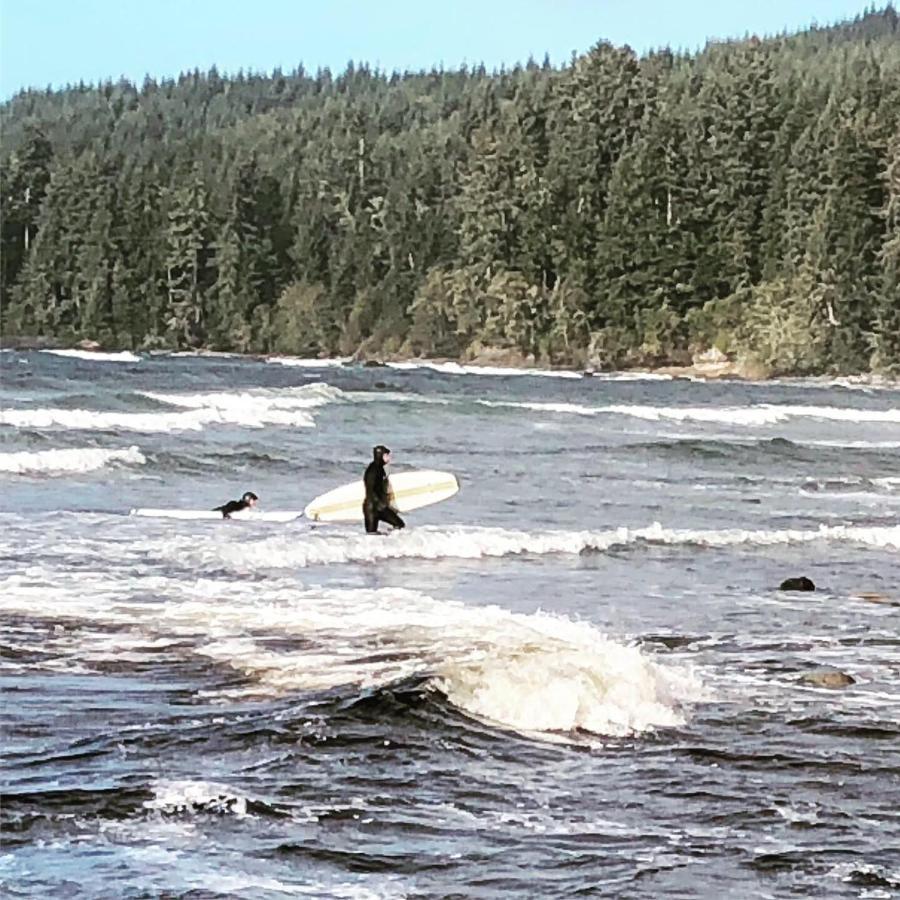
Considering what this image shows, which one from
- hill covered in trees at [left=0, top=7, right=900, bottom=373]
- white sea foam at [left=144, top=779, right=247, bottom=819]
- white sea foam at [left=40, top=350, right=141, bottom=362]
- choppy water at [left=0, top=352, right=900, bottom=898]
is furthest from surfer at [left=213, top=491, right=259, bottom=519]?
white sea foam at [left=40, top=350, right=141, bottom=362]

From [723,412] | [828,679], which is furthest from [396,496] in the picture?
[723,412]

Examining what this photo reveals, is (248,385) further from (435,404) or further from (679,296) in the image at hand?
(679,296)

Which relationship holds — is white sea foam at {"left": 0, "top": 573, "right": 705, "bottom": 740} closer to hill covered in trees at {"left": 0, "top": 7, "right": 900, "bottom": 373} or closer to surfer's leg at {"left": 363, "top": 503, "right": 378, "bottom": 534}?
surfer's leg at {"left": 363, "top": 503, "right": 378, "bottom": 534}

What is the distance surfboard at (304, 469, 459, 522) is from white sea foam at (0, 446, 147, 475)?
5.84m

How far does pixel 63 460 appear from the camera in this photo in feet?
102

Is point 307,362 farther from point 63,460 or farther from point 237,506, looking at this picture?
point 237,506

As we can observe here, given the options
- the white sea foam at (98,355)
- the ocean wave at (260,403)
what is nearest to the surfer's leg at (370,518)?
the ocean wave at (260,403)

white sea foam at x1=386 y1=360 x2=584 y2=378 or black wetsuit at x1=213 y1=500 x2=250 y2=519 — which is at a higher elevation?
black wetsuit at x1=213 y1=500 x2=250 y2=519

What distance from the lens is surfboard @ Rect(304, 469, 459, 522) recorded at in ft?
78.5

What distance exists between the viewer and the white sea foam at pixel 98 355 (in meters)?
93.9

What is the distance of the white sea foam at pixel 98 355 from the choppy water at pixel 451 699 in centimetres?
6641

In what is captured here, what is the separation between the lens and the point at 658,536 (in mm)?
22438

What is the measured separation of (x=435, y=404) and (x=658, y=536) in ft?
113

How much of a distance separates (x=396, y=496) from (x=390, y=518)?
338 centimetres
